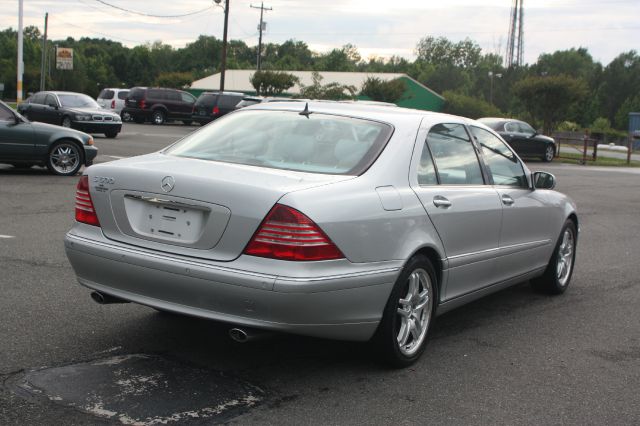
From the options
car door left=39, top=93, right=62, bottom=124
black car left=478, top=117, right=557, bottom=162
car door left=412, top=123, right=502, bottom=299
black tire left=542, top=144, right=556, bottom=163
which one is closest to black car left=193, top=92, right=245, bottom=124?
car door left=39, top=93, right=62, bottom=124

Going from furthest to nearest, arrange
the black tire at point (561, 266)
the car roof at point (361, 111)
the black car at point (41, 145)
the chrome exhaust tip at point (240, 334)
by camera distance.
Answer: the black car at point (41, 145) < the black tire at point (561, 266) < the car roof at point (361, 111) < the chrome exhaust tip at point (240, 334)

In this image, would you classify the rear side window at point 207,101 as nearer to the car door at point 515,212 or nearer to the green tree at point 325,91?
the green tree at point 325,91

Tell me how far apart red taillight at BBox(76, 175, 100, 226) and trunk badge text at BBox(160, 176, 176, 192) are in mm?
574

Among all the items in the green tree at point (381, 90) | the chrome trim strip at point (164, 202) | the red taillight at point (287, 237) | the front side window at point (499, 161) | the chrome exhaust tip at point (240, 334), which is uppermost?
the green tree at point (381, 90)

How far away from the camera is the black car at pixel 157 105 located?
4192 cm

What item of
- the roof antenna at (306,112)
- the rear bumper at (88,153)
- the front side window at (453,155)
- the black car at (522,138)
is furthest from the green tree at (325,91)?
the roof antenna at (306,112)

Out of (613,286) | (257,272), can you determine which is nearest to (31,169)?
(613,286)

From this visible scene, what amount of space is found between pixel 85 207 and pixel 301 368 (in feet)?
5.29

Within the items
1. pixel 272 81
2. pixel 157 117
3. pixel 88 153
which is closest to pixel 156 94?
pixel 157 117

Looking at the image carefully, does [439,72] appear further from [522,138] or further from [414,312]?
[414,312]

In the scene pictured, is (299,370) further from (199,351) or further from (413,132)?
(413,132)

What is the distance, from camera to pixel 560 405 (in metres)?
4.35

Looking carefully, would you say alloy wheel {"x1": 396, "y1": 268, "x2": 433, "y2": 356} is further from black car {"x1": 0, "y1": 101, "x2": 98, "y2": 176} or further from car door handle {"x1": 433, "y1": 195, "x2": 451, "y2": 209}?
black car {"x1": 0, "y1": 101, "x2": 98, "y2": 176}

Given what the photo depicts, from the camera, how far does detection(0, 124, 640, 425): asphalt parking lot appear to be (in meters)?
4.04
